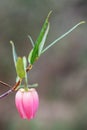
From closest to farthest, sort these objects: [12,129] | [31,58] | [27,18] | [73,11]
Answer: [31,58] < [12,129] < [27,18] < [73,11]

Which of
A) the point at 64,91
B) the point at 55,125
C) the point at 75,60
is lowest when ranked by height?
the point at 55,125

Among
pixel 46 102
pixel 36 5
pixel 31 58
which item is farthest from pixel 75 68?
pixel 31 58

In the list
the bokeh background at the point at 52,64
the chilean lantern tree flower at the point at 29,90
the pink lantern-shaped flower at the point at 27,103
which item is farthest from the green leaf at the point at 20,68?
the bokeh background at the point at 52,64

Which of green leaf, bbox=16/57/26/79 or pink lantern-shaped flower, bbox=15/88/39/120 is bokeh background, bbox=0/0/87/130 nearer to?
pink lantern-shaped flower, bbox=15/88/39/120

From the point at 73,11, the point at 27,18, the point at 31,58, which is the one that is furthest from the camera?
the point at 73,11

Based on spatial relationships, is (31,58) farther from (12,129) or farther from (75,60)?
(75,60)

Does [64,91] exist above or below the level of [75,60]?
below

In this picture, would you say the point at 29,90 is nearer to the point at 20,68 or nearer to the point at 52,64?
the point at 20,68
